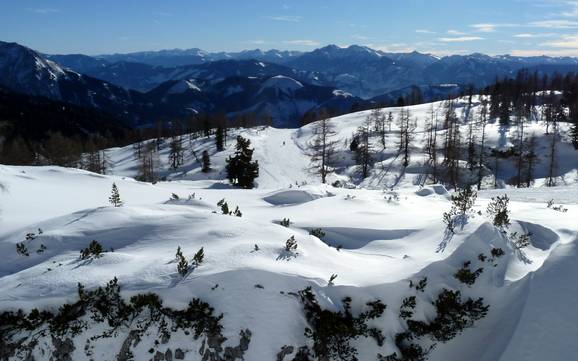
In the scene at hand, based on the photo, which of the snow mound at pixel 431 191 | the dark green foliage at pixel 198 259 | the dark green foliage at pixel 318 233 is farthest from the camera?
the snow mound at pixel 431 191

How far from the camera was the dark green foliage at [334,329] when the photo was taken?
301 inches

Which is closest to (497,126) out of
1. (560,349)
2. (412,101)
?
(412,101)

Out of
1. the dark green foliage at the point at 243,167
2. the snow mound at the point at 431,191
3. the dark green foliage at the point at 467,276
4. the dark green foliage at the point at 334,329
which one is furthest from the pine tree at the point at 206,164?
the dark green foliage at the point at 334,329

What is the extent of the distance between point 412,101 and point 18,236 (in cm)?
14111

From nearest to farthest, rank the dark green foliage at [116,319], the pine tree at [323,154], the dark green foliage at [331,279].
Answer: the dark green foliage at [116,319], the dark green foliage at [331,279], the pine tree at [323,154]

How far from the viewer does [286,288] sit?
26.2 ft

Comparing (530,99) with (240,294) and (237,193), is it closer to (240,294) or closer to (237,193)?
(237,193)

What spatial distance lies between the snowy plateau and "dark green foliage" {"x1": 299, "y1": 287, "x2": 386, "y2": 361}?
24mm

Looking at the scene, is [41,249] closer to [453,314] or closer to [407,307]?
[407,307]

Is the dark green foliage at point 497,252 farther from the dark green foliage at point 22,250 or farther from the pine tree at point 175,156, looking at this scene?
the pine tree at point 175,156

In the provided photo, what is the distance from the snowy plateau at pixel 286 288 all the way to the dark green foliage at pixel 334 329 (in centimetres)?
2

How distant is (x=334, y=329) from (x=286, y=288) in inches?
48.7

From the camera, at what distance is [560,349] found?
7.85 m

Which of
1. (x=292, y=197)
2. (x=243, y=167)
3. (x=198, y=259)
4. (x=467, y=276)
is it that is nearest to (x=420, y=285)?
(x=467, y=276)
